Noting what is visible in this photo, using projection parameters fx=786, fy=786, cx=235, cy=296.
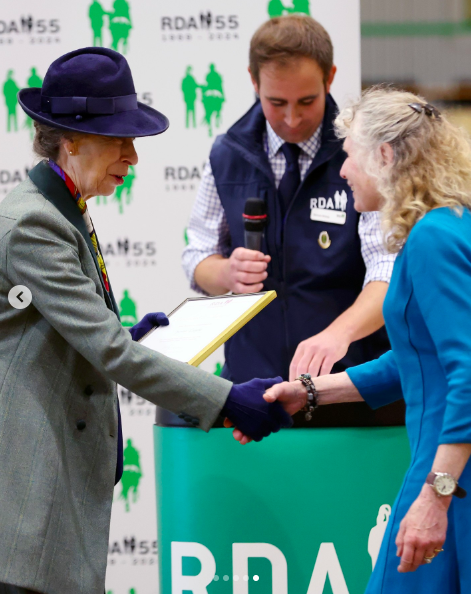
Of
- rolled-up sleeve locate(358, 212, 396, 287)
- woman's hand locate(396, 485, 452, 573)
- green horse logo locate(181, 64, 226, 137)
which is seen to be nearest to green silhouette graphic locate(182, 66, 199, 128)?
green horse logo locate(181, 64, 226, 137)

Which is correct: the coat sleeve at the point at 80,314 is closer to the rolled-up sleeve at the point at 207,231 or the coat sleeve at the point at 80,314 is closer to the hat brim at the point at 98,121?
the hat brim at the point at 98,121

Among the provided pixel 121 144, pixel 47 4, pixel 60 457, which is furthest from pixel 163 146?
pixel 60 457

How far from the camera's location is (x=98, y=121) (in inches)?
64.1

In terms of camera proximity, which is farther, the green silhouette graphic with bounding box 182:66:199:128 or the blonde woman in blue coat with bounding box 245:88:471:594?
the green silhouette graphic with bounding box 182:66:199:128

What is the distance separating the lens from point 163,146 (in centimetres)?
329

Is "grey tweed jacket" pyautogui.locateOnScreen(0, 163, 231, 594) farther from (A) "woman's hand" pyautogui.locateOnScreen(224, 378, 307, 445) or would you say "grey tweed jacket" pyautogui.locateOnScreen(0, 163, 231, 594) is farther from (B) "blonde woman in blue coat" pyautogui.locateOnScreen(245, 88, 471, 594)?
(B) "blonde woman in blue coat" pyautogui.locateOnScreen(245, 88, 471, 594)

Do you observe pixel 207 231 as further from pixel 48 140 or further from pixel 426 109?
pixel 426 109

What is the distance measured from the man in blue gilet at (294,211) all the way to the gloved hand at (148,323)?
22.4 inches

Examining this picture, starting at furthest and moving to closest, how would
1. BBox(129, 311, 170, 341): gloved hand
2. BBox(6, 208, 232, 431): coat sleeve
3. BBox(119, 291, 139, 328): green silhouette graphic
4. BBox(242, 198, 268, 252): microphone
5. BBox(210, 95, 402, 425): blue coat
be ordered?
1. BBox(119, 291, 139, 328): green silhouette graphic
2. BBox(210, 95, 402, 425): blue coat
3. BBox(242, 198, 268, 252): microphone
4. BBox(129, 311, 170, 341): gloved hand
5. BBox(6, 208, 232, 431): coat sleeve

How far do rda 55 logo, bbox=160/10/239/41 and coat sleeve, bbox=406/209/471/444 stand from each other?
2115 millimetres

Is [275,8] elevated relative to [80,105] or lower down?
elevated

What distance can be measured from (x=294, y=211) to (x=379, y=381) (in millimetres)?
1058

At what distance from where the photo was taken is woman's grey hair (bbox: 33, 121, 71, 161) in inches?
64.7

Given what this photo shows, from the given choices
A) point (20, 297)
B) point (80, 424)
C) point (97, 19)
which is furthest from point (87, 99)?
point (97, 19)
